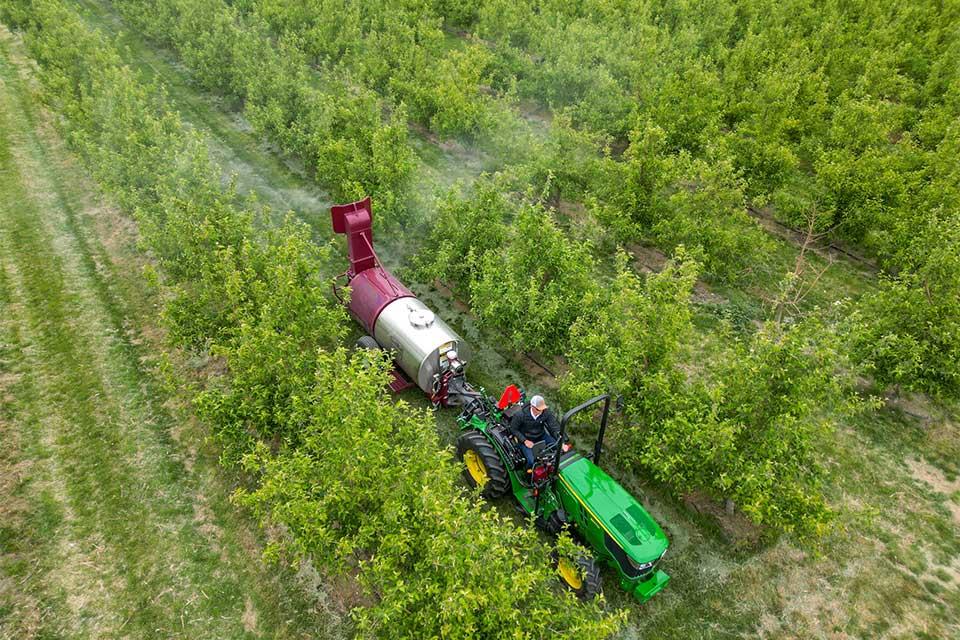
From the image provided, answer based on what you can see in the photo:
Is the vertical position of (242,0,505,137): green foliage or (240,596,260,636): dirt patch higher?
(242,0,505,137): green foliage

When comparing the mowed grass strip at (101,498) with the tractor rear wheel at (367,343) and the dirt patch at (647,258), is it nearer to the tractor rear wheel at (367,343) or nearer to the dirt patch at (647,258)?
the tractor rear wheel at (367,343)

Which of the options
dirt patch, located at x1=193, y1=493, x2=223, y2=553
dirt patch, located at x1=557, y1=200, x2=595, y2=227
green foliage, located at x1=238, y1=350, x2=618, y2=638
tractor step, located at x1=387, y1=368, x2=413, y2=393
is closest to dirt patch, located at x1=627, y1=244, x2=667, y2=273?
dirt patch, located at x1=557, y1=200, x2=595, y2=227

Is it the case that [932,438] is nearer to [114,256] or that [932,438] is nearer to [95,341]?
[95,341]

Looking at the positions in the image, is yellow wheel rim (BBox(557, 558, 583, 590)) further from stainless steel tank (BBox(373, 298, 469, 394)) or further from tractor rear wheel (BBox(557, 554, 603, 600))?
stainless steel tank (BBox(373, 298, 469, 394))

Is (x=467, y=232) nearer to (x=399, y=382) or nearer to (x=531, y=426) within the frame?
(x=399, y=382)

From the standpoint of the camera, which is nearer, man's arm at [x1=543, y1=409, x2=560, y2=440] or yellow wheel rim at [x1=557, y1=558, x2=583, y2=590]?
yellow wheel rim at [x1=557, y1=558, x2=583, y2=590]

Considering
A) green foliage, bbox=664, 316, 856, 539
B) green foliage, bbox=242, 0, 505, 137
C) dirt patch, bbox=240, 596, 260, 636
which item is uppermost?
green foliage, bbox=242, 0, 505, 137
